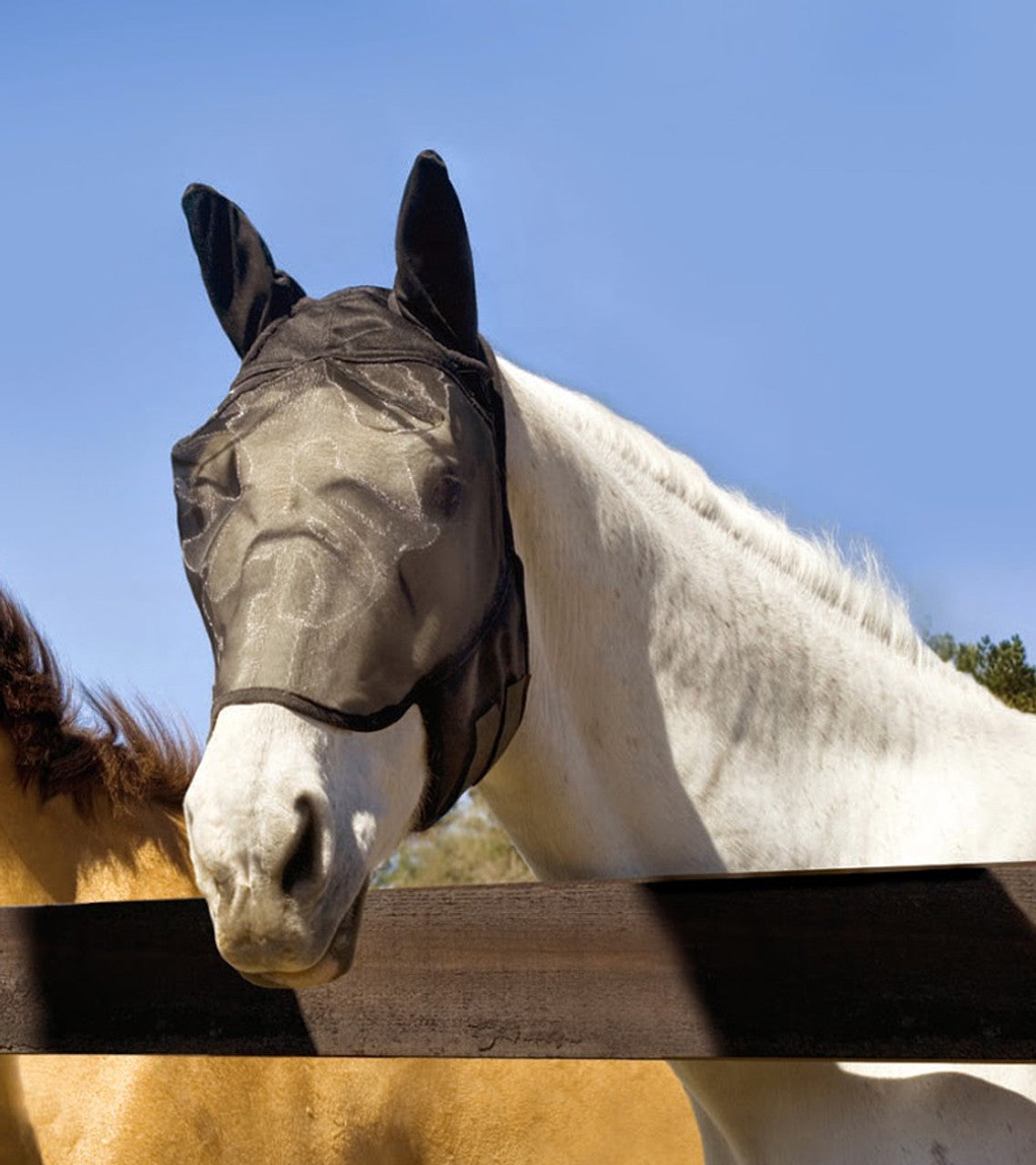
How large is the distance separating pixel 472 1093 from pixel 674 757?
2347 millimetres

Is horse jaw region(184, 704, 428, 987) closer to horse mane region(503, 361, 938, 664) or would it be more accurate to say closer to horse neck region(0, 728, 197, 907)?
horse mane region(503, 361, 938, 664)

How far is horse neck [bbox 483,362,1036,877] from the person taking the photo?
2.31 meters

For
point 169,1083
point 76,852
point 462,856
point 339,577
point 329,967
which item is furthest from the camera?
point 462,856

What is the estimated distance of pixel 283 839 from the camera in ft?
5.48

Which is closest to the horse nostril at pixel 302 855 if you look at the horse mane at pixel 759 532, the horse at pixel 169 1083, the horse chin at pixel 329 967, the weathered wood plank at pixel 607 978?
the horse chin at pixel 329 967

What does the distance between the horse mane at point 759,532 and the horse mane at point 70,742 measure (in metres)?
2.30

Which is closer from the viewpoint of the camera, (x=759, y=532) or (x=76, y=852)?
(x=759, y=532)

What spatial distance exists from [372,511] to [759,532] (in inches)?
41.2

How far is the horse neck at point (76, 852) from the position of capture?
4.22 metres

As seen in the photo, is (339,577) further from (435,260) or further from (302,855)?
(435,260)

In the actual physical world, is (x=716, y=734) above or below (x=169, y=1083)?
above

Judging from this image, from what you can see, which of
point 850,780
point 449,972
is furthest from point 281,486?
point 850,780

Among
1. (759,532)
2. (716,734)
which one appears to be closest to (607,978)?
(716,734)

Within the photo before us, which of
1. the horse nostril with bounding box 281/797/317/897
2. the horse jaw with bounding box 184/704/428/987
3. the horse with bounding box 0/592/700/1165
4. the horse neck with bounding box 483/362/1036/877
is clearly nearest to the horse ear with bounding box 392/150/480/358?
the horse neck with bounding box 483/362/1036/877
